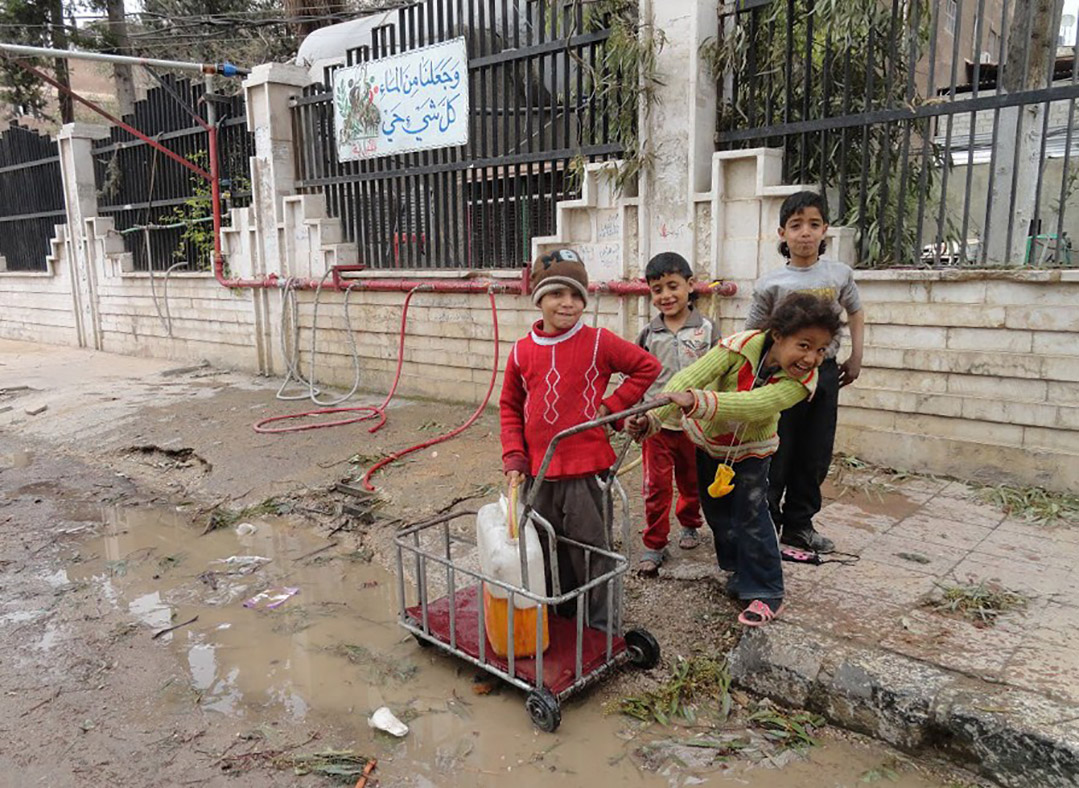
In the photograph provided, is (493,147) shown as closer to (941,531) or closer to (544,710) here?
(941,531)

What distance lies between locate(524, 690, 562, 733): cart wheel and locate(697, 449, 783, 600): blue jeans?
36.5 inches

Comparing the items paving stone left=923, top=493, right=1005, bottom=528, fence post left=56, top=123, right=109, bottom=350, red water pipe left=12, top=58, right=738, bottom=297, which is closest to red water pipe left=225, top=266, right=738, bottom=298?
red water pipe left=12, top=58, right=738, bottom=297

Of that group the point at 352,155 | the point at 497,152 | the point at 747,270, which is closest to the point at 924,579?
the point at 747,270

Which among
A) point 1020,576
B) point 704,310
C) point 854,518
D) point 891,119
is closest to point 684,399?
point 1020,576

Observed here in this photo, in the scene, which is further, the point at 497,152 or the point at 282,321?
the point at 282,321

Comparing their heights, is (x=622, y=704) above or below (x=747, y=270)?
below

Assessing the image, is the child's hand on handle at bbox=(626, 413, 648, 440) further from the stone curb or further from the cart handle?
the stone curb

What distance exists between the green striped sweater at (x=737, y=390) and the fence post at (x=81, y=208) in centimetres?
1168

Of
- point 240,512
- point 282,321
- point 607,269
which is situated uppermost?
point 607,269

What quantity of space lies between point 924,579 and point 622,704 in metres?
1.53

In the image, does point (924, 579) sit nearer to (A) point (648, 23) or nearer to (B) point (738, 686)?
(B) point (738, 686)

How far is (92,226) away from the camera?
11.6 metres

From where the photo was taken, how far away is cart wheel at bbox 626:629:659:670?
298 cm

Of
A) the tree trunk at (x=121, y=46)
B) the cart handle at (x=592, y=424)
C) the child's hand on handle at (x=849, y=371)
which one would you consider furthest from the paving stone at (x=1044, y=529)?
the tree trunk at (x=121, y=46)
